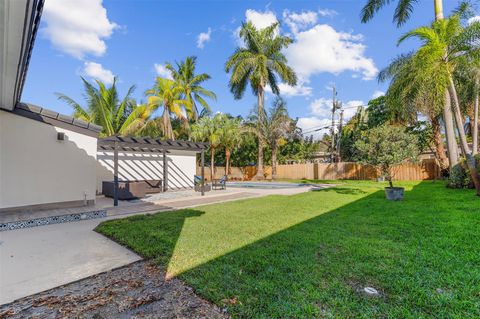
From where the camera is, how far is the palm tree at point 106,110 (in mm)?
15688

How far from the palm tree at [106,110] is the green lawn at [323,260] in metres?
11.3

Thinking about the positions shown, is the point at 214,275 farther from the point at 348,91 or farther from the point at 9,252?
the point at 348,91

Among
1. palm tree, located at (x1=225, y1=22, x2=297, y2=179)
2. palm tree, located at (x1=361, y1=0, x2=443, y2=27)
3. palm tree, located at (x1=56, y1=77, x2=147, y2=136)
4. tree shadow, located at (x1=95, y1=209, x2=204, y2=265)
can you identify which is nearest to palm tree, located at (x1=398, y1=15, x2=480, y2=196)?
palm tree, located at (x1=361, y1=0, x2=443, y2=27)

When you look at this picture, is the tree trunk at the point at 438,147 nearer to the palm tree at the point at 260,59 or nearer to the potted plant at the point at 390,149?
the potted plant at the point at 390,149

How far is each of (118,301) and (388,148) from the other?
31.1 feet

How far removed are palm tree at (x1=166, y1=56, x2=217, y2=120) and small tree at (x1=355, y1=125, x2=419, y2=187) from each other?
49.5ft

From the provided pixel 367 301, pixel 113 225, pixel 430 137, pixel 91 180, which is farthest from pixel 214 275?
pixel 430 137

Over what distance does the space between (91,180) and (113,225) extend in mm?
3438

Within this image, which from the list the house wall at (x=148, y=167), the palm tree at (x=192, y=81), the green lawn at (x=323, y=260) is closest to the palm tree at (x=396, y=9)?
the green lawn at (x=323, y=260)

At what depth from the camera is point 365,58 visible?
18297mm

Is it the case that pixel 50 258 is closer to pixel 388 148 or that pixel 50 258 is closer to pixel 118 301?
pixel 118 301

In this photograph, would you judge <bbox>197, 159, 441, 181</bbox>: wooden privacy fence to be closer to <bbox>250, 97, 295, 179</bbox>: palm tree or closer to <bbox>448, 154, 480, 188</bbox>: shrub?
<bbox>448, 154, 480, 188</bbox>: shrub

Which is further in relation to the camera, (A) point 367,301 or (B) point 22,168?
(B) point 22,168

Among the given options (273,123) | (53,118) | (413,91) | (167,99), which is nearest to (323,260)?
(53,118)
